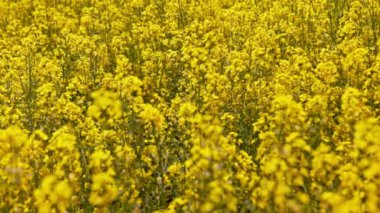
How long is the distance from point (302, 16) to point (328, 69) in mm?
2795

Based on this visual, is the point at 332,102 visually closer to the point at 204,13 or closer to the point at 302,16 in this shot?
the point at 302,16

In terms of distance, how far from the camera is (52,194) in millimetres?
3561

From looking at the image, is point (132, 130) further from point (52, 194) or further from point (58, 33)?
point (58, 33)

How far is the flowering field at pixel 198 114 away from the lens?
13.2ft

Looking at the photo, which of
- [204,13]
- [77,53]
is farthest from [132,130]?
[204,13]

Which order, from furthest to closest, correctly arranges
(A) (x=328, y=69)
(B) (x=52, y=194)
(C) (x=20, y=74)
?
(C) (x=20, y=74), (A) (x=328, y=69), (B) (x=52, y=194)

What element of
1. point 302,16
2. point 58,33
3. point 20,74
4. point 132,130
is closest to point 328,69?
point 132,130

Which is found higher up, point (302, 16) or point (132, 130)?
point (302, 16)

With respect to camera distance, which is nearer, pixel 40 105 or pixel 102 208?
pixel 102 208

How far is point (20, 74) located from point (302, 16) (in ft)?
13.8

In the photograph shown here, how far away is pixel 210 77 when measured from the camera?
21.5 feet

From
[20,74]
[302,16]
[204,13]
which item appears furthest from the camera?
[204,13]

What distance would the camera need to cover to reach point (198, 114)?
188 inches

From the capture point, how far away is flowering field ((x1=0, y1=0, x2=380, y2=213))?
13.2ft
